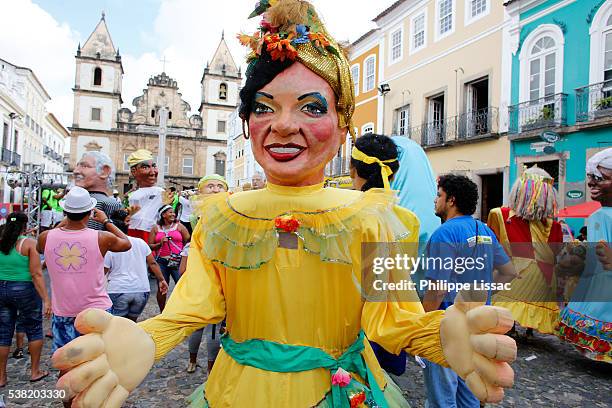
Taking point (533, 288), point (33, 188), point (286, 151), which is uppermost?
point (33, 188)

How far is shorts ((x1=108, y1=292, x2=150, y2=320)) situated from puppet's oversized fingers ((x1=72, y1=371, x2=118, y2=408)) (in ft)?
9.66

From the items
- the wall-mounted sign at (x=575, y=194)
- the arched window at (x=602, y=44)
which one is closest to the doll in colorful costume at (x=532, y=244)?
the wall-mounted sign at (x=575, y=194)

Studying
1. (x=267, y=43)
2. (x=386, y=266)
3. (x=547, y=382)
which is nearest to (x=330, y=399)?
(x=386, y=266)

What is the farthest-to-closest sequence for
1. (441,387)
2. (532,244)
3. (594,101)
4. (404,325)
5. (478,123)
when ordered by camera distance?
(478,123)
(594,101)
(532,244)
(441,387)
(404,325)

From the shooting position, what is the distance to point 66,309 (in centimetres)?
326

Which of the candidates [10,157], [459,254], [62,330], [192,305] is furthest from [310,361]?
[10,157]

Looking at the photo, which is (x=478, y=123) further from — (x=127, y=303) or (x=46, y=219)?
(x=46, y=219)

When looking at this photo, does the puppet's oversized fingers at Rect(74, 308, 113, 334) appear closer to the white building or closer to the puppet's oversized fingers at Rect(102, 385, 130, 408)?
the puppet's oversized fingers at Rect(102, 385, 130, 408)

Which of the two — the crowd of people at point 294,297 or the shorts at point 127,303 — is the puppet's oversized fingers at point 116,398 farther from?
the shorts at point 127,303

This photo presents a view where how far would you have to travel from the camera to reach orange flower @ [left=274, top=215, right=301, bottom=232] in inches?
58.0

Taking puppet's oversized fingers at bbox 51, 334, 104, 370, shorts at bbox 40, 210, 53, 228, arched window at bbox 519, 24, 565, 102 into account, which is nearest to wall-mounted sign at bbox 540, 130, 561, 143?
arched window at bbox 519, 24, 565, 102

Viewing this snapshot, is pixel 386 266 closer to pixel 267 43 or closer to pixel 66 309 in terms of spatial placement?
pixel 267 43

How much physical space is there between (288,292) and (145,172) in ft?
12.9

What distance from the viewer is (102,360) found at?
42.6 inches
